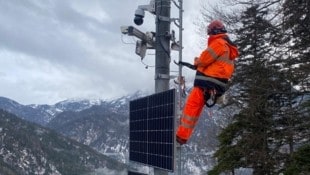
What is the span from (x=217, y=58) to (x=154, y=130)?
589 centimetres

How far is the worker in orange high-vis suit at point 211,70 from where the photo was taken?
22.4ft

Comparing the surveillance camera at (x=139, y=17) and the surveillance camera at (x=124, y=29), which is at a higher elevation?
the surveillance camera at (x=139, y=17)

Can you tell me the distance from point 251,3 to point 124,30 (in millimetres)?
6040

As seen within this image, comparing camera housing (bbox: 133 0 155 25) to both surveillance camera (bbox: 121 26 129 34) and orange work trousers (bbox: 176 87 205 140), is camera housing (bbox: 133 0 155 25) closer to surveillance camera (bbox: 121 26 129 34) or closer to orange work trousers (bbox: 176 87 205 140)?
surveillance camera (bbox: 121 26 129 34)

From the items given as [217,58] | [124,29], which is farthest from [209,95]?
[124,29]

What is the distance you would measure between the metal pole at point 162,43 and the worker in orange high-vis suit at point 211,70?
3985 millimetres

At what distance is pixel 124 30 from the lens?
11398 mm

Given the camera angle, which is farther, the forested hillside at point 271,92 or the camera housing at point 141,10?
the forested hillside at point 271,92

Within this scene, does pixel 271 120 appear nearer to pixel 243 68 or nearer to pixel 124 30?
pixel 243 68

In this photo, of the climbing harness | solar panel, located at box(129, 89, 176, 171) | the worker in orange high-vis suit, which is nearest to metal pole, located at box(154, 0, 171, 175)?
solar panel, located at box(129, 89, 176, 171)

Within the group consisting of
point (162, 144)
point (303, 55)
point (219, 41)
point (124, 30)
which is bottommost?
point (162, 144)

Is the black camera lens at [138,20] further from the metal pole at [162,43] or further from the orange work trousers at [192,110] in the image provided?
the orange work trousers at [192,110]

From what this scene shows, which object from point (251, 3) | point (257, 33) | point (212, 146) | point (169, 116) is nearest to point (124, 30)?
point (169, 116)

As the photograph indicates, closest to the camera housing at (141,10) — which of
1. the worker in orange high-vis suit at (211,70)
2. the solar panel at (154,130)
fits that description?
the solar panel at (154,130)
